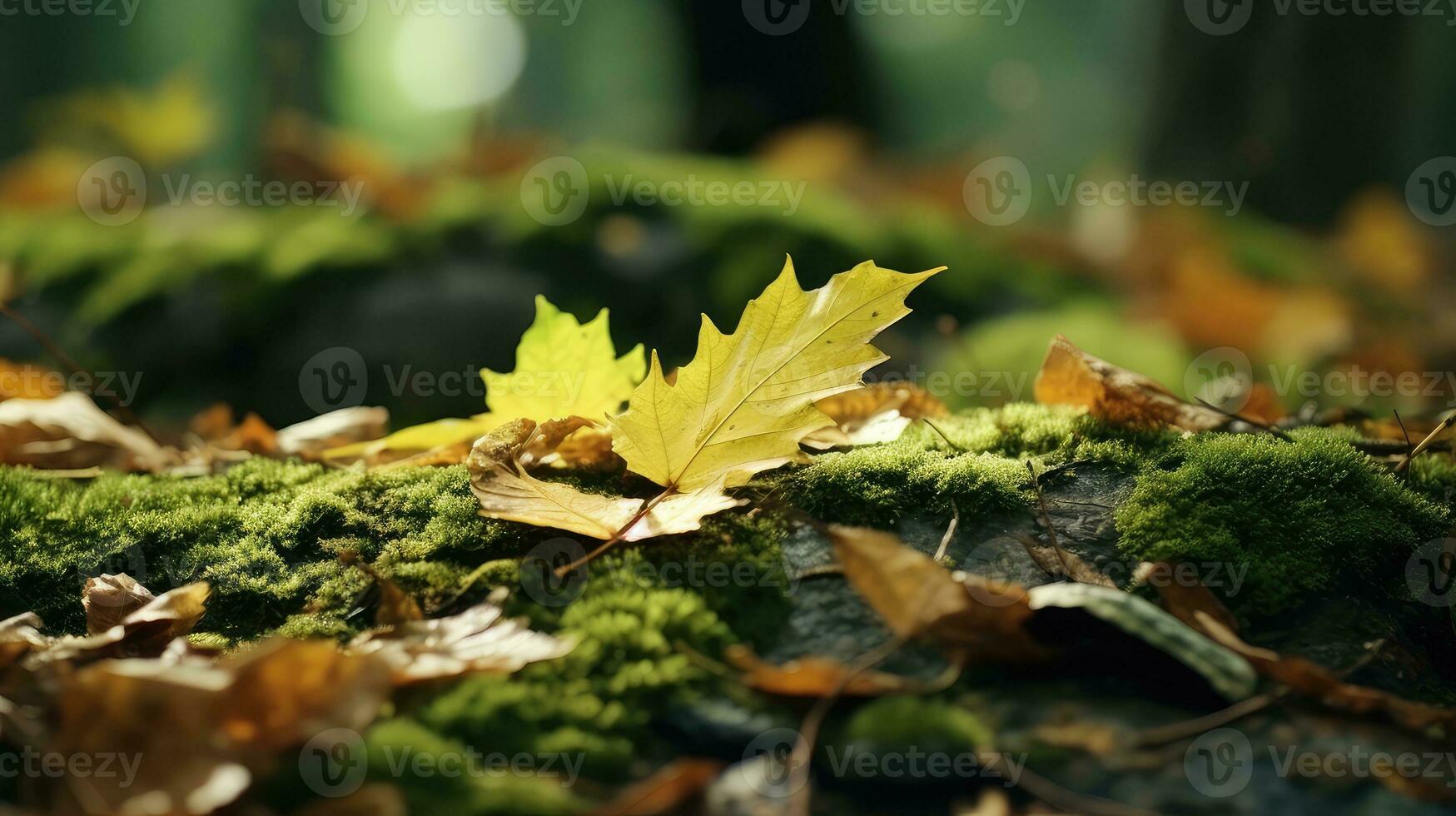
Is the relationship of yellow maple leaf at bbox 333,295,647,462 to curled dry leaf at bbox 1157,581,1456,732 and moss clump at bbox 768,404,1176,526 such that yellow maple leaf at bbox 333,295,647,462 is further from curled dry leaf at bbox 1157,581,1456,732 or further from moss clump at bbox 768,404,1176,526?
curled dry leaf at bbox 1157,581,1456,732

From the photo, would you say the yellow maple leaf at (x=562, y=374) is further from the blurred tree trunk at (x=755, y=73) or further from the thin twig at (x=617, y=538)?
the blurred tree trunk at (x=755, y=73)

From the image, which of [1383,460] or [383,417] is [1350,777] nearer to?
[1383,460]

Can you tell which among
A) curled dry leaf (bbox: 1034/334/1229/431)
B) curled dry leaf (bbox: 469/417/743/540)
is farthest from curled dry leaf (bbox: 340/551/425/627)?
curled dry leaf (bbox: 1034/334/1229/431)

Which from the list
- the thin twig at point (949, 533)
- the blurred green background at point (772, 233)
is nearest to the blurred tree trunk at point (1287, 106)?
the blurred green background at point (772, 233)

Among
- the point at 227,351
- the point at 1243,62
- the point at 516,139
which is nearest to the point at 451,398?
the point at 227,351

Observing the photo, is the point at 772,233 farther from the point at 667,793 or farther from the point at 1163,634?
the point at 667,793

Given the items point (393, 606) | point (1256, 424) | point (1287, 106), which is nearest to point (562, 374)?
point (393, 606)
